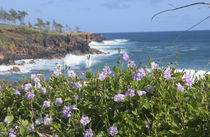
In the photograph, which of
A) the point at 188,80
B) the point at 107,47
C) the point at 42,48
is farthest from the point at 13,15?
the point at 188,80

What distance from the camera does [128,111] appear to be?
1932 millimetres

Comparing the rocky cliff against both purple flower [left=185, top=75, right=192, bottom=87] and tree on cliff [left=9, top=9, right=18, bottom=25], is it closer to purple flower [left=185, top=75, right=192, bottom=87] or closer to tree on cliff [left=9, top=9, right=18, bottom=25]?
purple flower [left=185, top=75, right=192, bottom=87]

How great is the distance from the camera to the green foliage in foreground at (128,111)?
1.76 metres

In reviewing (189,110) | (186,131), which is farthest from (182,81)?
(186,131)

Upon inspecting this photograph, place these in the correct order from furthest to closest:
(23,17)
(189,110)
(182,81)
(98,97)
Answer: (23,17) → (182,81) → (98,97) → (189,110)

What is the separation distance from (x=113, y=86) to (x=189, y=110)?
735 mm

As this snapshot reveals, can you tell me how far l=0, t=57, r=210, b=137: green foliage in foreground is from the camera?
1760 mm

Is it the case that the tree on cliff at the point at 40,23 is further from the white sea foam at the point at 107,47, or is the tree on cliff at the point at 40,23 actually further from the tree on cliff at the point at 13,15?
Result: the white sea foam at the point at 107,47

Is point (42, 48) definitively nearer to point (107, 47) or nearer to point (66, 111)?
point (107, 47)

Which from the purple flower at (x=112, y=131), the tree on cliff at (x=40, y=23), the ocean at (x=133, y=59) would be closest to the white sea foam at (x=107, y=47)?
the ocean at (x=133, y=59)

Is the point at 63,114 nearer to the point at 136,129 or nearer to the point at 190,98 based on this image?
the point at 136,129

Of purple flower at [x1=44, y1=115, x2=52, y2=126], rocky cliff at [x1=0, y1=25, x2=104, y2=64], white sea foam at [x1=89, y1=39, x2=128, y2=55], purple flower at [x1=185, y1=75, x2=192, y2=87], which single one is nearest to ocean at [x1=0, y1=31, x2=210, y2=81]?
white sea foam at [x1=89, y1=39, x2=128, y2=55]

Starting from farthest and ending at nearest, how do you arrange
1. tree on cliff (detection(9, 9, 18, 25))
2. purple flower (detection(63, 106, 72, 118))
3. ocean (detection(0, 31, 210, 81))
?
tree on cliff (detection(9, 9, 18, 25))
ocean (detection(0, 31, 210, 81))
purple flower (detection(63, 106, 72, 118))

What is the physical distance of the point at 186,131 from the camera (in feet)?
5.57
